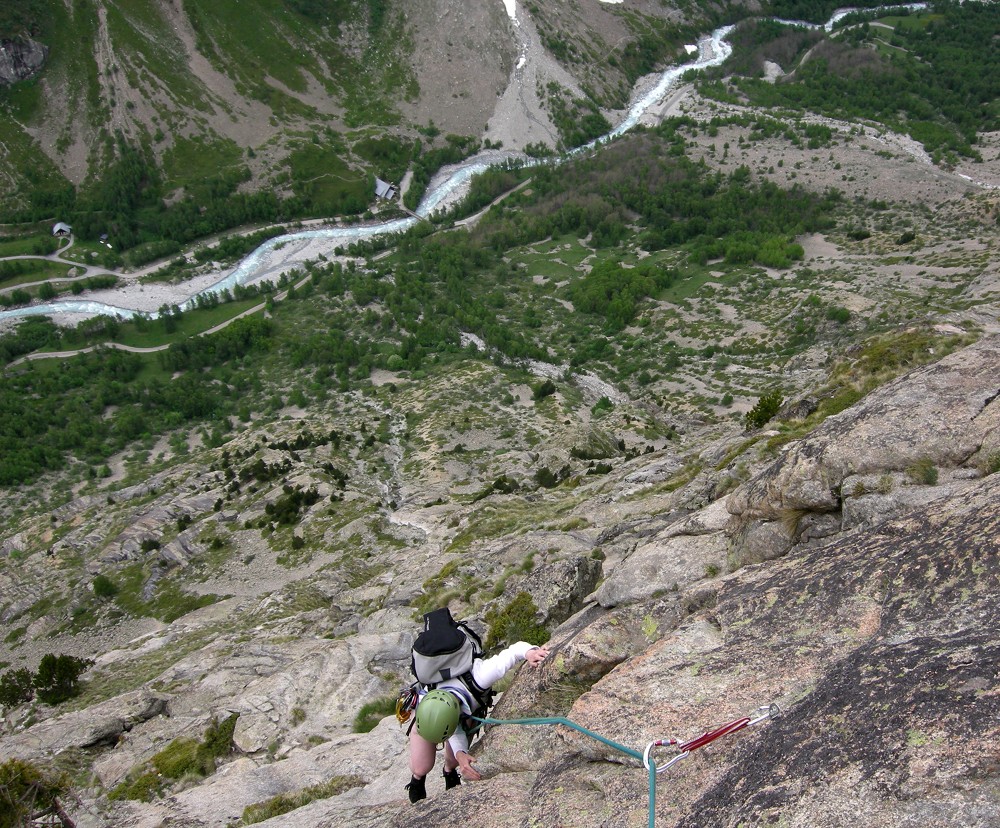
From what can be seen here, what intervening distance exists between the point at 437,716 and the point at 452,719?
8.9 inches

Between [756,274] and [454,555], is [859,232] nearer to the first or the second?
[756,274]

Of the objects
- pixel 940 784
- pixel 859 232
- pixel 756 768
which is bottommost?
pixel 859 232

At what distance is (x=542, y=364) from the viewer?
82.1m

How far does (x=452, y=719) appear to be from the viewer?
8.84 m

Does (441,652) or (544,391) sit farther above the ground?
(441,652)

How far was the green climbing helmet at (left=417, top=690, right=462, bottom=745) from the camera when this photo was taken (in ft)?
28.8

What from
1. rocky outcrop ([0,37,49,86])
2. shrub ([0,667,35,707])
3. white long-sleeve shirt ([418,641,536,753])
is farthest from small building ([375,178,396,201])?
white long-sleeve shirt ([418,641,536,753])

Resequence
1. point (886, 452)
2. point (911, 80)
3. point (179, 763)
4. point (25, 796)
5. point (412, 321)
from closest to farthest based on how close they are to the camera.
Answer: point (886, 452) < point (25, 796) < point (179, 763) < point (412, 321) < point (911, 80)

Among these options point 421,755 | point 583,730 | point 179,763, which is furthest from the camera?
point 179,763

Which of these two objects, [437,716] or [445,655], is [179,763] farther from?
[445,655]

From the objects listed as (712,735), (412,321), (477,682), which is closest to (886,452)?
(712,735)

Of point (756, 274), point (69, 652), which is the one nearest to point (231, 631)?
point (69, 652)

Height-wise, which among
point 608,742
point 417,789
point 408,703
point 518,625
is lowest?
point 518,625

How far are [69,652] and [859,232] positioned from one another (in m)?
96.7
